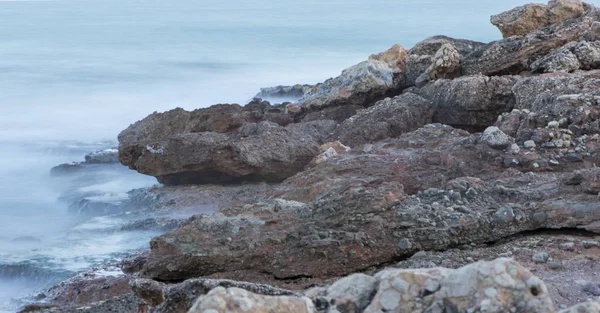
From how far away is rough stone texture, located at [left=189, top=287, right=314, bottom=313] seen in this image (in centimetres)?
193

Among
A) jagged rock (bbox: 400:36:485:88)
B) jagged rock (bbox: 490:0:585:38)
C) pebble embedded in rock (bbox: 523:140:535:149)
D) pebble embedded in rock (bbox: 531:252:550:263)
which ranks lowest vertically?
pebble embedded in rock (bbox: 531:252:550:263)

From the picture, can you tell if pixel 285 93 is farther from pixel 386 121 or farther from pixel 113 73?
pixel 113 73

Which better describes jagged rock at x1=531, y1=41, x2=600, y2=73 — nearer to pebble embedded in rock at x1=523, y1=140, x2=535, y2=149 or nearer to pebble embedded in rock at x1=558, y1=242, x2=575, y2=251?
pebble embedded in rock at x1=523, y1=140, x2=535, y2=149

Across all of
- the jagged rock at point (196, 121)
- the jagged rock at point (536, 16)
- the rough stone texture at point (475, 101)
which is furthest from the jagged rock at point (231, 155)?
the jagged rock at point (536, 16)

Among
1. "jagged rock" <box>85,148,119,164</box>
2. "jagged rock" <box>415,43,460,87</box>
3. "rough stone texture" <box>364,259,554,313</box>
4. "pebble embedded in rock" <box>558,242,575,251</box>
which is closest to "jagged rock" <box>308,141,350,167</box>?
"jagged rock" <box>415,43,460,87</box>

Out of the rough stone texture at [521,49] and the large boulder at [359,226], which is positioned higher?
the rough stone texture at [521,49]

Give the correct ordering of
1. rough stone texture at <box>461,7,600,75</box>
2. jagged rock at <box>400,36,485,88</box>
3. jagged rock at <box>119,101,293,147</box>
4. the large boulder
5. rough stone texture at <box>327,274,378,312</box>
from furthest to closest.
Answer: jagged rock at <box>400,36,485,88</box> < jagged rock at <box>119,101,293,147</box> < rough stone texture at <box>461,7,600,75</box> < the large boulder < rough stone texture at <box>327,274,378,312</box>

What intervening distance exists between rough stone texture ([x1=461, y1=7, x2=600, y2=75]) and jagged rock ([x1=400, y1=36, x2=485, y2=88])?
492 millimetres

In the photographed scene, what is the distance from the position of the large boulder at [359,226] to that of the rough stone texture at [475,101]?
2.72 metres

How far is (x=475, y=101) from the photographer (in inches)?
294

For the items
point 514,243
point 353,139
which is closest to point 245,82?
point 353,139

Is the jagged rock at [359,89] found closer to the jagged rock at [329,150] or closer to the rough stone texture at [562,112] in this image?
the jagged rock at [329,150]

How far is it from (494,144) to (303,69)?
20857 millimetres

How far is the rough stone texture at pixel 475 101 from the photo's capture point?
7398 millimetres
